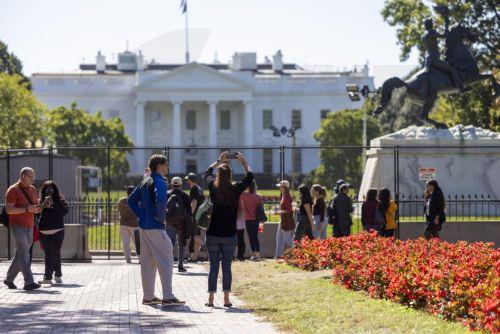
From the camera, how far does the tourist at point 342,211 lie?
18594 mm

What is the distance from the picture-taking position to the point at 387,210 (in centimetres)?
1894

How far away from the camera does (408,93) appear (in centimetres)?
2588

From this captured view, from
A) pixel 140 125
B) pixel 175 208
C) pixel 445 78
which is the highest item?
pixel 140 125

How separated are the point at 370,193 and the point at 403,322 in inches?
346

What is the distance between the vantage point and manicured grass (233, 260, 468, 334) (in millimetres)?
9820

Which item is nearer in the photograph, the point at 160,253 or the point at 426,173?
the point at 160,253

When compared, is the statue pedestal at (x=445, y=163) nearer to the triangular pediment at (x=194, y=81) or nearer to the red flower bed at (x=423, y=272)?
the red flower bed at (x=423, y=272)

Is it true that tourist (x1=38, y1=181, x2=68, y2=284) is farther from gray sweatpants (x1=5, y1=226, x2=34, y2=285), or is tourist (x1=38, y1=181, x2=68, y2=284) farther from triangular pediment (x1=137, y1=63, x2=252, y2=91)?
triangular pediment (x1=137, y1=63, x2=252, y2=91)

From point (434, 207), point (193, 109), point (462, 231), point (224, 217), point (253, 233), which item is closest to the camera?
point (224, 217)

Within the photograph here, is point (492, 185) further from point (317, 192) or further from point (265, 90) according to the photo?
point (265, 90)

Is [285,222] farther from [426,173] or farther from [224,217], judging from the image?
[224,217]

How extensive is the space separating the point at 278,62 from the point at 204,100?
43.6 feet

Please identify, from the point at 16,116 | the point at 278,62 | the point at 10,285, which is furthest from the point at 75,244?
the point at 278,62

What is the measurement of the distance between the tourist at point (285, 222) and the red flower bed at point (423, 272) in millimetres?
2656
